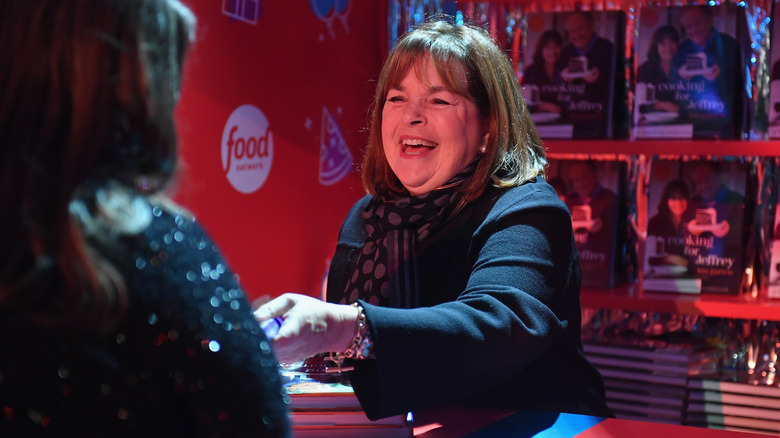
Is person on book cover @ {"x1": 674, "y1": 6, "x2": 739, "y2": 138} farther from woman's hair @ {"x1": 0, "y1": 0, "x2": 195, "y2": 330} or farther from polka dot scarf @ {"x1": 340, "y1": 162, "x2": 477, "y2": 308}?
woman's hair @ {"x1": 0, "y1": 0, "x2": 195, "y2": 330}

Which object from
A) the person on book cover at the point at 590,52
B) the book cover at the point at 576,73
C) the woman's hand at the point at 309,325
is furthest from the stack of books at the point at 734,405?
the woman's hand at the point at 309,325

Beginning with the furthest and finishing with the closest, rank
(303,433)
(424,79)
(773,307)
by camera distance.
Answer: (773,307) < (424,79) < (303,433)

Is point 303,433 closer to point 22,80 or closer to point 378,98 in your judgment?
point 22,80

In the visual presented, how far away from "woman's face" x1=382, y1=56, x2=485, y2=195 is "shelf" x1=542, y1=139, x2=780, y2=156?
0.66 metres

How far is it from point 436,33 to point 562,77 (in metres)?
0.93

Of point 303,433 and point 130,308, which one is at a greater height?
point 130,308

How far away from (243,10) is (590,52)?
1.21 m

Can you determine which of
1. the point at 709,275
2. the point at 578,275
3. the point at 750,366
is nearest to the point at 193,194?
the point at 578,275

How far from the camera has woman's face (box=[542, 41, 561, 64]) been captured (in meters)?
2.81

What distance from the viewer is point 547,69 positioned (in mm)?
2828

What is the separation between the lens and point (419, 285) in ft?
6.15

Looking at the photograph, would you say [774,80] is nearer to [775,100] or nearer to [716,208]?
[775,100]

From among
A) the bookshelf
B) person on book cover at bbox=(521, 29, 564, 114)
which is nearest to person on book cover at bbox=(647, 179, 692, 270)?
the bookshelf

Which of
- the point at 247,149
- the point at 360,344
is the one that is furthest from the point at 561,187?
the point at 360,344
